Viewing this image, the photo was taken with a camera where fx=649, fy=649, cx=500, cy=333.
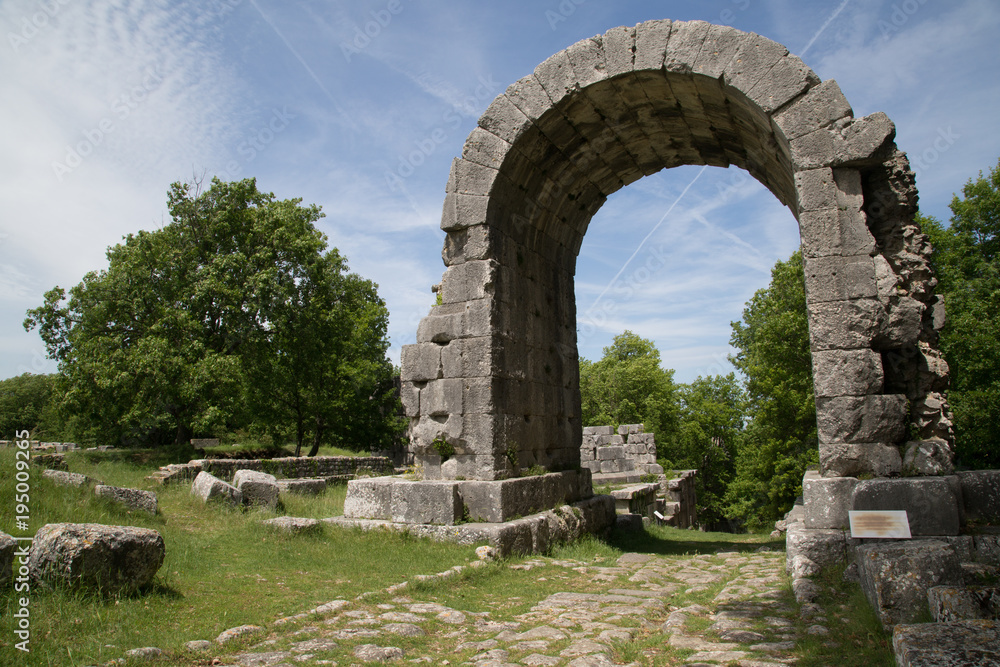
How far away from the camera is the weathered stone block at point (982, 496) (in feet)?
18.0

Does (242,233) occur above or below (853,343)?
above

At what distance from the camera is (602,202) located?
10484 mm

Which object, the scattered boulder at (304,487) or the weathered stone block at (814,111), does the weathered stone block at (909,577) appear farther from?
the scattered boulder at (304,487)

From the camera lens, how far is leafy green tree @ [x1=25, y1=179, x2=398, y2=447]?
67.7ft

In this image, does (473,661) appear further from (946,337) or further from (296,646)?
(946,337)

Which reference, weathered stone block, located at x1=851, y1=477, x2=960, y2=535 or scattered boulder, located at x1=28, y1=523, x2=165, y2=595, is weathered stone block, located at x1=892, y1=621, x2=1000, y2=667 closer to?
weathered stone block, located at x1=851, y1=477, x2=960, y2=535

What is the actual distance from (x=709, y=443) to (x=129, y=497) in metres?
34.7

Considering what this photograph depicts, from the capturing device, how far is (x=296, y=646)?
3.86 metres

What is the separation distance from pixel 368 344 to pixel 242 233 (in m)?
9.15

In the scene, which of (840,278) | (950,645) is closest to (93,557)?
(950,645)

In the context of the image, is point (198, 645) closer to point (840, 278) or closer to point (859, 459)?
point (859, 459)

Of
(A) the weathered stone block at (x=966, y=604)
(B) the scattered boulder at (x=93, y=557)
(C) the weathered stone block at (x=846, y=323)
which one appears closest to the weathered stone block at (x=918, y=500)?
(C) the weathered stone block at (x=846, y=323)

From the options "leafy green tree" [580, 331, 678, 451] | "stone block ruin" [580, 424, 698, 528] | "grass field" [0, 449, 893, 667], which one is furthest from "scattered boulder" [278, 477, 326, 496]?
"leafy green tree" [580, 331, 678, 451]

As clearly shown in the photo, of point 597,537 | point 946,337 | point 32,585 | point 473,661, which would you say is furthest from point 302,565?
point 946,337
